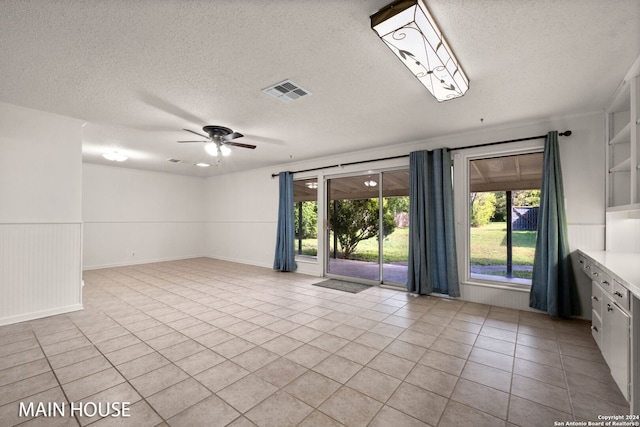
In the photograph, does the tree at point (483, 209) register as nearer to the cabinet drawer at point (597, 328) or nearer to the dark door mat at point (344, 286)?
the cabinet drawer at point (597, 328)

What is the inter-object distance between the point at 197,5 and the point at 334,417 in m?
2.75

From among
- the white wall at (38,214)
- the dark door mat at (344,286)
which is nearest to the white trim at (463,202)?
the dark door mat at (344,286)

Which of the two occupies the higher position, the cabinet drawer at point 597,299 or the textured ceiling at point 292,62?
the textured ceiling at point 292,62

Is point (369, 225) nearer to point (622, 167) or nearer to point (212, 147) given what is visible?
point (212, 147)

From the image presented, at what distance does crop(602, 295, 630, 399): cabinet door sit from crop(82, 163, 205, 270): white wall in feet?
29.2

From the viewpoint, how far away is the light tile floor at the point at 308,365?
1747 millimetres

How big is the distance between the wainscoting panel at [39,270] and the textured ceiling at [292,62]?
1551 millimetres

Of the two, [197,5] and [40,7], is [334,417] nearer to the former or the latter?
[197,5]

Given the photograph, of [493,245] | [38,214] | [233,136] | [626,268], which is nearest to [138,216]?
[38,214]

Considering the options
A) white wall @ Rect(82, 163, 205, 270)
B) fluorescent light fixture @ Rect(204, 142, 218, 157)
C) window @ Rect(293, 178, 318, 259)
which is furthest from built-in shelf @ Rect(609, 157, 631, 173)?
white wall @ Rect(82, 163, 205, 270)

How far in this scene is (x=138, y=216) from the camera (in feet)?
24.1

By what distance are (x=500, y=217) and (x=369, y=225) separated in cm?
253

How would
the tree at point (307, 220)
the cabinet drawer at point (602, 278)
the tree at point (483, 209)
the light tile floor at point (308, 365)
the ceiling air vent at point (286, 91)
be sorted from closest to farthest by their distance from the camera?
the light tile floor at point (308, 365)
the cabinet drawer at point (602, 278)
the ceiling air vent at point (286, 91)
the tree at point (483, 209)
the tree at point (307, 220)

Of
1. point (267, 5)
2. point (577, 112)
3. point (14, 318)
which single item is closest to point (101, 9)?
point (267, 5)
